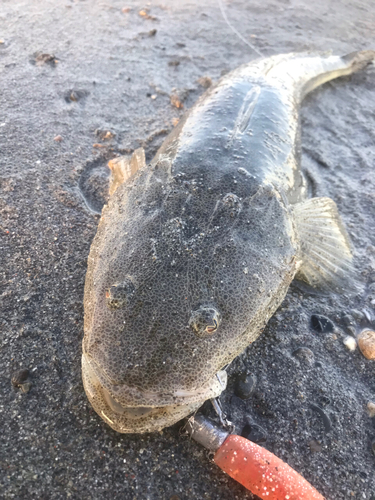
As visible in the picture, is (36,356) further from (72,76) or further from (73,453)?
(72,76)

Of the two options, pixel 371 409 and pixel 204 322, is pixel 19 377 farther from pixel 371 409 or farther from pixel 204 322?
pixel 371 409

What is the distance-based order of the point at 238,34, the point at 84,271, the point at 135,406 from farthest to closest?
the point at 238,34
the point at 84,271
the point at 135,406

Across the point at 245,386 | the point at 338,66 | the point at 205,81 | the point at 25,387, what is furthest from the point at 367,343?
the point at 338,66

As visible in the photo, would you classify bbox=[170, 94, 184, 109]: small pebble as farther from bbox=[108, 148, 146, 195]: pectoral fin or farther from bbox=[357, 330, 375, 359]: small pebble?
bbox=[357, 330, 375, 359]: small pebble

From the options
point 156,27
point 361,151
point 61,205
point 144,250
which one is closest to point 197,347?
point 144,250

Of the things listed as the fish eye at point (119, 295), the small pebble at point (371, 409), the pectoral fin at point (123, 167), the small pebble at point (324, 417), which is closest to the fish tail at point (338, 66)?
the pectoral fin at point (123, 167)
